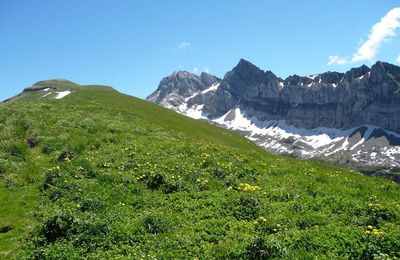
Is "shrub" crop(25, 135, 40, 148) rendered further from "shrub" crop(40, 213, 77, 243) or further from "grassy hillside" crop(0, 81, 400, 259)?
"shrub" crop(40, 213, 77, 243)

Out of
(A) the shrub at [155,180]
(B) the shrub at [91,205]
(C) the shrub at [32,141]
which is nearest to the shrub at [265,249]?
(B) the shrub at [91,205]

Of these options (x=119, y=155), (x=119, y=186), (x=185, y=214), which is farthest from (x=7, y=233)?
(x=119, y=155)

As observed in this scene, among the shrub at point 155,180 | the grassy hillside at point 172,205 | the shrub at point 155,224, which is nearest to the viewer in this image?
the grassy hillside at point 172,205

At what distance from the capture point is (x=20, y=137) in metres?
30.6

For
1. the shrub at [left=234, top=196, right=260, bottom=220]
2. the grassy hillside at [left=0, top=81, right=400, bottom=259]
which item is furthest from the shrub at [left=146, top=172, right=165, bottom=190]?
the shrub at [left=234, top=196, right=260, bottom=220]

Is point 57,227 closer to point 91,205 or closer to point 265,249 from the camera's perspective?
point 91,205

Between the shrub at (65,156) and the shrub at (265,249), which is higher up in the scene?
the shrub at (65,156)

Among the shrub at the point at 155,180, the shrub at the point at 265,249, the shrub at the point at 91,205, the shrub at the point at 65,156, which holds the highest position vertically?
the shrub at the point at 65,156

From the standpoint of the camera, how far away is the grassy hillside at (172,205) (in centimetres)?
1353

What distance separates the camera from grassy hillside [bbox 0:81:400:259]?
44.4 feet

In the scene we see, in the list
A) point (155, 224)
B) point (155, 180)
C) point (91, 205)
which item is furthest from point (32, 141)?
point (155, 224)

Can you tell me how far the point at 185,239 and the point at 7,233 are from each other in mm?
8159

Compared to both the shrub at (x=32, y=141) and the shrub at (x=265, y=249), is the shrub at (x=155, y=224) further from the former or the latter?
the shrub at (x=32, y=141)

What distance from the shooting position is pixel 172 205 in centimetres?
1866
